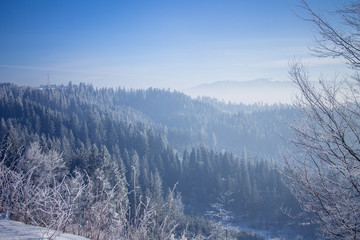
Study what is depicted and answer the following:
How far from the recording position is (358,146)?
11.7 ft

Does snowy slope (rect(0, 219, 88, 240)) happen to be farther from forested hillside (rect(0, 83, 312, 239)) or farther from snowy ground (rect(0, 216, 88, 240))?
forested hillside (rect(0, 83, 312, 239))

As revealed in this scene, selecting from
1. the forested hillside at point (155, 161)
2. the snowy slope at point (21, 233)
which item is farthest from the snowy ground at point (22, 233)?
the forested hillside at point (155, 161)

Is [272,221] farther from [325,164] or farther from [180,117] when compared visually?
[180,117]

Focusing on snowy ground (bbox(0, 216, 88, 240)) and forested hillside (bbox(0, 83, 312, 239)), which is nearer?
snowy ground (bbox(0, 216, 88, 240))

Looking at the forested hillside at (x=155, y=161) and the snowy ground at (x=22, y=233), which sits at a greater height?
the snowy ground at (x=22, y=233)

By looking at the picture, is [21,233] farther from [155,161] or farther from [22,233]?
[155,161]

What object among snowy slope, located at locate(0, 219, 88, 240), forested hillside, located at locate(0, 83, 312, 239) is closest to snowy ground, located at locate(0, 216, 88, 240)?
snowy slope, located at locate(0, 219, 88, 240)

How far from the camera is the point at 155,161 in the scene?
52438 millimetres

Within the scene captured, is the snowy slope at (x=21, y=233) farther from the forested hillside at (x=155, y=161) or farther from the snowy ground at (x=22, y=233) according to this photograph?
the forested hillside at (x=155, y=161)

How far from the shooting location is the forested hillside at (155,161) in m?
21.7

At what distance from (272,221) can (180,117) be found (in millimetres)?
105627

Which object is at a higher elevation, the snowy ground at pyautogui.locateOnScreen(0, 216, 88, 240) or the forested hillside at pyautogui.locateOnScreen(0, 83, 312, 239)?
the snowy ground at pyautogui.locateOnScreen(0, 216, 88, 240)

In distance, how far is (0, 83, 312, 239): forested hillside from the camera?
2166 cm

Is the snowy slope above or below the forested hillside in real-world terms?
above
